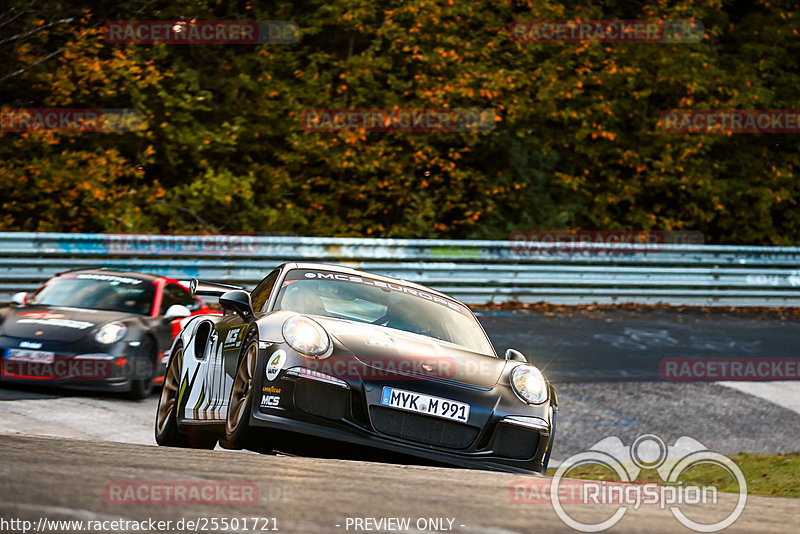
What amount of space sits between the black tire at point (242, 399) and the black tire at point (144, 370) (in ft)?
14.6

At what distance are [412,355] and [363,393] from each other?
411mm

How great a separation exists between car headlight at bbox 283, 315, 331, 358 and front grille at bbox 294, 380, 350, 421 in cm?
18

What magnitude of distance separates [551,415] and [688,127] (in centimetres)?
1912

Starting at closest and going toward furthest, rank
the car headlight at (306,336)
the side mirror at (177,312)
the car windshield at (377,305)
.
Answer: the car headlight at (306,336)
the car windshield at (377,305)
the side mirror at (177,312)

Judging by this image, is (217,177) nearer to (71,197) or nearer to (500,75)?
(71,197)

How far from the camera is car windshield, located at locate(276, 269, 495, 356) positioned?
666 centimetres

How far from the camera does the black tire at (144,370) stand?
10258mm

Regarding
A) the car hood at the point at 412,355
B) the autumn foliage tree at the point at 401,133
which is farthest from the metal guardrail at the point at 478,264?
the car hood at the point at 412,355

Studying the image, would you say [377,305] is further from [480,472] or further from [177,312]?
[177,312]

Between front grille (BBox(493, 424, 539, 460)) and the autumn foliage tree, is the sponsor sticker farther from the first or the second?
the autumn foliage tree

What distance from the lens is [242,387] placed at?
19.0ft

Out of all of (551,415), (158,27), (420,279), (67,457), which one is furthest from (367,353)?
(158,27)

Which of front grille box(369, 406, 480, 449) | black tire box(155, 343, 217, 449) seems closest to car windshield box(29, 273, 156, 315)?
black tire box(155, 343, 217, 449)

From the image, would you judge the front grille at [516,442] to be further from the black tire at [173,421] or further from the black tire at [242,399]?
the black tire at [173,421]
